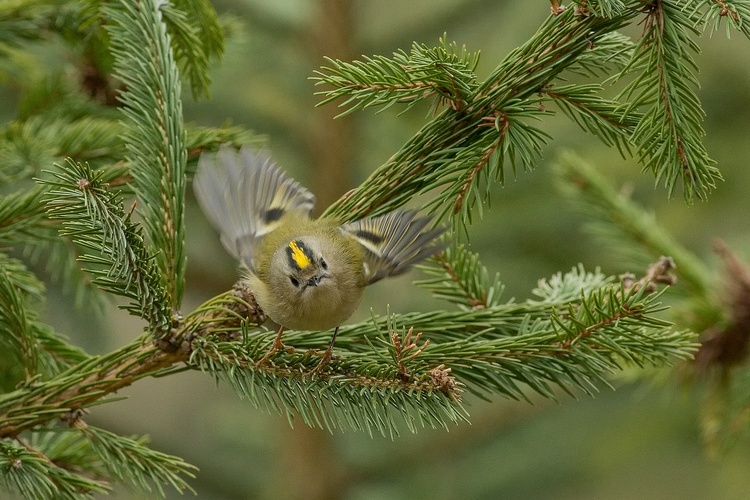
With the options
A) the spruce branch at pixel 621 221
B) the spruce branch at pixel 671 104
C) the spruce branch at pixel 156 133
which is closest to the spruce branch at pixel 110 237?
the spruce branch at pixel 156 133

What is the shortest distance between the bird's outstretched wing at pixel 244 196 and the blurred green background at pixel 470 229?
1613 millimetres

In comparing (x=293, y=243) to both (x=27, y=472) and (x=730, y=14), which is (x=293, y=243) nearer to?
(x=27, y=472)

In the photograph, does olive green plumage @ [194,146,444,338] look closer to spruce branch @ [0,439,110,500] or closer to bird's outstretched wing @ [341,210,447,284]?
bird's outstretched wing @ [341,210,447,284]

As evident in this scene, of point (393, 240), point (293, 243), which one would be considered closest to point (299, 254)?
point (293, 243)

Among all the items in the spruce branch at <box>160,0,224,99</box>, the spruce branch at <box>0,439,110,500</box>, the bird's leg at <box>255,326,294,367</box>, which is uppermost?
the spruce branch at <box>160,0,224,99</box>

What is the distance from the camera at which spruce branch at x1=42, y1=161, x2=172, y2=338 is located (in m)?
0.85

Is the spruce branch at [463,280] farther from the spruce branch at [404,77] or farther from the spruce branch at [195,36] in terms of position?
the spruce branch at [195,36]

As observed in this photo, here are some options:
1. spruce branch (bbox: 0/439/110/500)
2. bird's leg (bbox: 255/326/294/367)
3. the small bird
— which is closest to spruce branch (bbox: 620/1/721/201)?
the small bird

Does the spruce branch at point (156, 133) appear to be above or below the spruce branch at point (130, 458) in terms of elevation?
above

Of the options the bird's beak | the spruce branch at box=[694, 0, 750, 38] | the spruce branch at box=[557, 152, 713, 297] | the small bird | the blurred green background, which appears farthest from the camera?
the blurred green background

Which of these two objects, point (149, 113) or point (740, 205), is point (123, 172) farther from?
point (740, 205)

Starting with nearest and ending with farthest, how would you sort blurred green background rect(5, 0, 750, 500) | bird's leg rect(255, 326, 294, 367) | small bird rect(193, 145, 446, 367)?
1. bird's leg rect(255, 326, 294, 367)
2. small bird rect(193, 145, 446, 367)
3. blurred green background rect(5, 0, 750, 500)

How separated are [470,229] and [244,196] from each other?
210cm

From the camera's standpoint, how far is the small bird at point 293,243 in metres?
1.11
